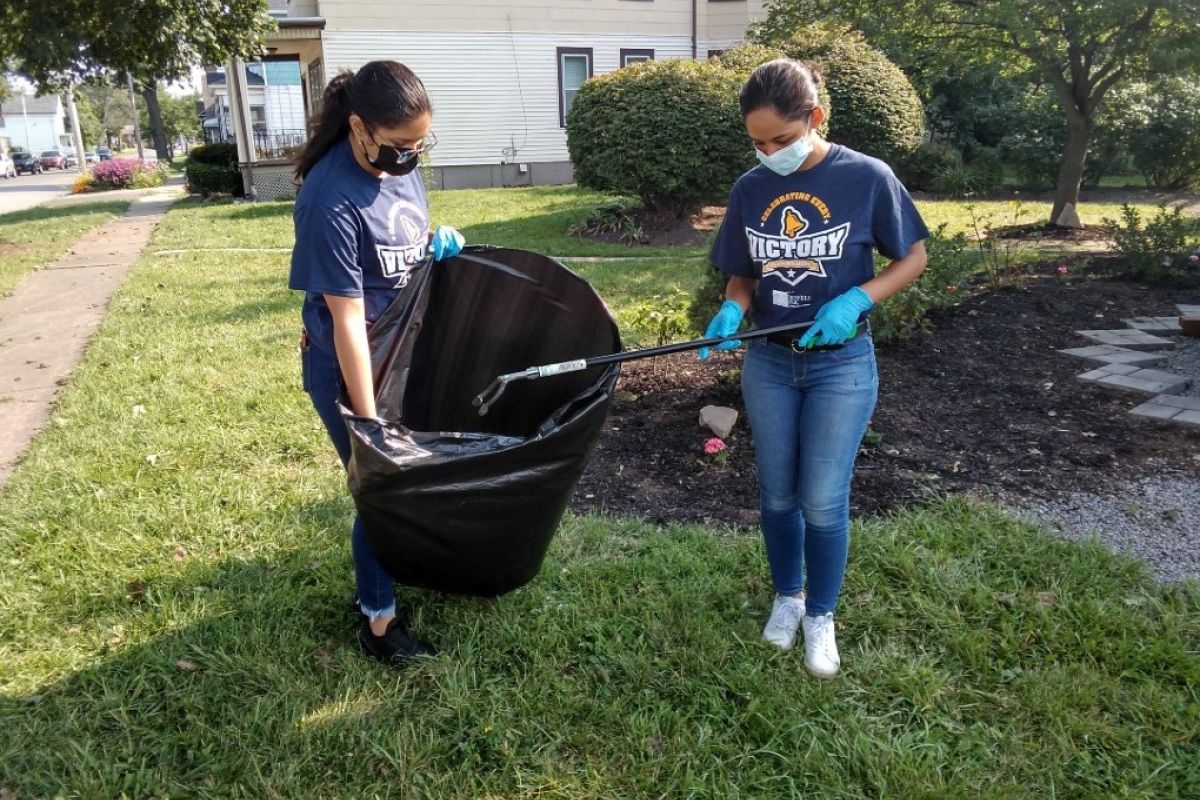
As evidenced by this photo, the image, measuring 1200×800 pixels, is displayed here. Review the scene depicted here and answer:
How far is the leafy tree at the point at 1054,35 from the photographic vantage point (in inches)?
291

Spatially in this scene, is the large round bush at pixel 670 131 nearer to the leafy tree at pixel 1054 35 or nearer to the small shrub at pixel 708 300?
the leafy tree at pixel 1054 35

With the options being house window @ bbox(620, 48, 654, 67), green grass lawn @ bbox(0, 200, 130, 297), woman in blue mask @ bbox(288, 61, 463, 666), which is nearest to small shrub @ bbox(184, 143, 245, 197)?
green grass lawn @ bbox(0, 200, 130, 297)

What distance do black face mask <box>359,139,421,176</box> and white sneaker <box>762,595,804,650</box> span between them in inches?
64.7

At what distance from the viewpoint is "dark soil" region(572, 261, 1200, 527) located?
3457 mm

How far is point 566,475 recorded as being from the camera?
2.19m

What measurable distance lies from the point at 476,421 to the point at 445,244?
0.54m

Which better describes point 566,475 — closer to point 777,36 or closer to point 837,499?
point 837,499

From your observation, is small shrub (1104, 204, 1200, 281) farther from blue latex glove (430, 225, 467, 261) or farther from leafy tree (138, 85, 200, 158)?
leafy tree (138, 85, 200, 158)

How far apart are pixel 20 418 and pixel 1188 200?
50.8 feet

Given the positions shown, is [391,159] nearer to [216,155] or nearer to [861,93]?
[861,93]

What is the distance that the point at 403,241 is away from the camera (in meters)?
2.26

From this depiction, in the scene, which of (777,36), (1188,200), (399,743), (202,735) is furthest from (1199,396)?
(1188,200)

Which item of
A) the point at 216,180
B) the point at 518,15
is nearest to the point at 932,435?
the point at 518,15

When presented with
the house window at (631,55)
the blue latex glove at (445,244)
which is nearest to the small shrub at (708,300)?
the blue latex glove at (445,244)
